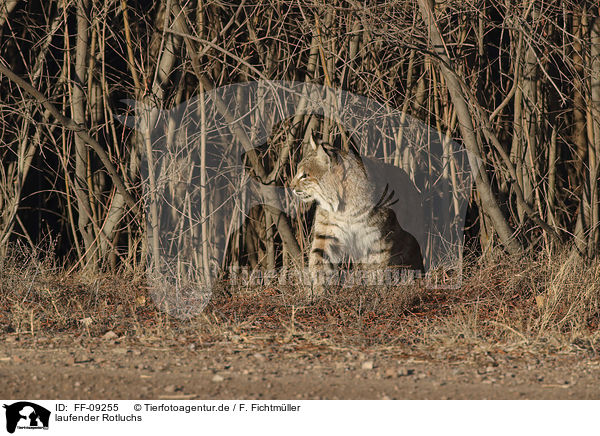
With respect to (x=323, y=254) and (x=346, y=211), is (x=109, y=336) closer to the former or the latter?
(x=323, y=254)

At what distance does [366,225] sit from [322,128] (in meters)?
1.05

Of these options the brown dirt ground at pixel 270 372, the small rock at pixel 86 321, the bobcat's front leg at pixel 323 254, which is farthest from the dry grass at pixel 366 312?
the bobcat's front leg at pixel 323 254

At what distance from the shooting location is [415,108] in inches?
286

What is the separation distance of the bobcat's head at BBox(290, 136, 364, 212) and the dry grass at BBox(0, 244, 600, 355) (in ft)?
2.92

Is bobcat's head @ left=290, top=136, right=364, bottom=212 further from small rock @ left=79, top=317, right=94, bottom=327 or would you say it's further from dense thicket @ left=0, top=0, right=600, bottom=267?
small rock @ left=79, top=317, right=94, bottom=327

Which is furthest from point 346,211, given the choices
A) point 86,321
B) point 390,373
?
point 390,373

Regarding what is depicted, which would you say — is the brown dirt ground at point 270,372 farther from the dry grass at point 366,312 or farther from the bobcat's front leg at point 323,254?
the bobcat's front leg at point 323,254

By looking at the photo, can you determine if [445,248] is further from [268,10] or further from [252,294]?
[268,10]

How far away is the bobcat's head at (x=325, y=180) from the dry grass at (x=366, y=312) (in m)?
0.89

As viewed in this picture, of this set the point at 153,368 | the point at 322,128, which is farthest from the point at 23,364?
the point at 322,128

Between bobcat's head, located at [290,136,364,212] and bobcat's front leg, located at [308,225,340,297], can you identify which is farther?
bobcat's head, located at [290,136,364,212]

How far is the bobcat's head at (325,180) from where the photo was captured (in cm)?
664

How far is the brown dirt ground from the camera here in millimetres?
4059
